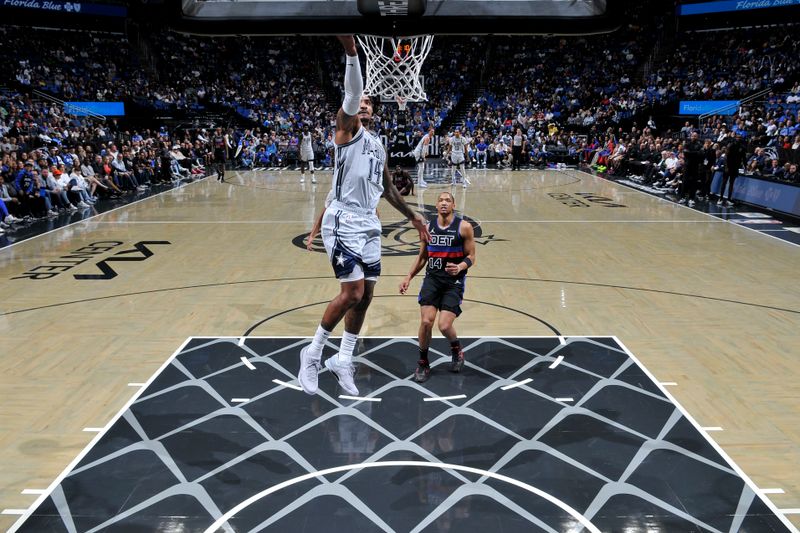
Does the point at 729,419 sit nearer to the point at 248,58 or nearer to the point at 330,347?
the point at 330,347

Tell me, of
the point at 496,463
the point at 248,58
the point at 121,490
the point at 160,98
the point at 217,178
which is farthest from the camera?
the point at 248,58

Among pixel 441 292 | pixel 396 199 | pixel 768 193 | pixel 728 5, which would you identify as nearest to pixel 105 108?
pixel 768 193

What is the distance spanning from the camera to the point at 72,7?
33.6m

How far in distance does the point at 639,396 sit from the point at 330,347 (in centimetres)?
273

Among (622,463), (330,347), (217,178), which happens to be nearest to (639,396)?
(622,463)

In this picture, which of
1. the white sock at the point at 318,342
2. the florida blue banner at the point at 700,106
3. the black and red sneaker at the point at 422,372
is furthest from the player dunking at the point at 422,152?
the white sock at the point at 318,342

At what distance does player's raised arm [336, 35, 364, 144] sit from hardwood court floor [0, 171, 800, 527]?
2.68m

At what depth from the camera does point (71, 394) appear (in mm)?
5480

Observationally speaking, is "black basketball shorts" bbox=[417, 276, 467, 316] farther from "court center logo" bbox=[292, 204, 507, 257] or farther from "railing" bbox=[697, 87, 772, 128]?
"railing" bbox=[697, 87, 772, 128]

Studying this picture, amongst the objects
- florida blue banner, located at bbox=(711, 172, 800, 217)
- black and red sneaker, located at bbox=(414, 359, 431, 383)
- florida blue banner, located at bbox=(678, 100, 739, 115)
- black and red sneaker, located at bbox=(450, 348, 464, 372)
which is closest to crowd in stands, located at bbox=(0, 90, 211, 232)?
black and red sneaker, located at bbox=(414, 359, 431, 383)

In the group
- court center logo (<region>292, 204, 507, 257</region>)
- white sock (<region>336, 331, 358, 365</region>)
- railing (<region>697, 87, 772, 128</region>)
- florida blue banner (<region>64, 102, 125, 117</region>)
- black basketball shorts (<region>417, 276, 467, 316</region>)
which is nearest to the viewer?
white sock (<region>336, 331, 358, 365</region>)

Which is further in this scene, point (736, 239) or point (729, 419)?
point (736, 239)

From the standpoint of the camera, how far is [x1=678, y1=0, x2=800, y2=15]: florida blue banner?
30172 millimetres

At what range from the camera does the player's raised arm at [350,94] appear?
425 centimetres
